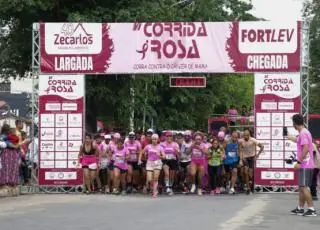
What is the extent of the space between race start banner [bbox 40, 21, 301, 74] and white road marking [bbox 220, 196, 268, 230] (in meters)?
4.53

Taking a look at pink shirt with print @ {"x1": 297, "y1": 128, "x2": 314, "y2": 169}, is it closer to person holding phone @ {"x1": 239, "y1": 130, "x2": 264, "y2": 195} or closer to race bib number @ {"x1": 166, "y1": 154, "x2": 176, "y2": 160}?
person holding phone @ {"x1": 239, "y1": 130, "x2": 264, "y2": 195}

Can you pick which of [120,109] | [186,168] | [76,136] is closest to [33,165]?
[76,136]

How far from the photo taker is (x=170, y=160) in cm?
2081

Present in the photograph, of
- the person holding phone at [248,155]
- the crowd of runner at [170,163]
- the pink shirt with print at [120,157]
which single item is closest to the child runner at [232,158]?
the crowd of runner at [170,163]

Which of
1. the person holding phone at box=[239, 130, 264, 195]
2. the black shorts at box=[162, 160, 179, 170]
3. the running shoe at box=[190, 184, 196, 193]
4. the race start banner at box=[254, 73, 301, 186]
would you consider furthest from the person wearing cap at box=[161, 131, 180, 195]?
the race start banner at box=[254, 73, 301, 186]

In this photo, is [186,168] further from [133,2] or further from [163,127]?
[163,127]

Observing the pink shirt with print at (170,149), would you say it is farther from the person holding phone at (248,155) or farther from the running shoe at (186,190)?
the person holding phone at (248,155)

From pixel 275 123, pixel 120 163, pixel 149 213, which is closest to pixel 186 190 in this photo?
pixel 120 163

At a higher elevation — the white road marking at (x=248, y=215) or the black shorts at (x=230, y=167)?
the black shorts at (x=230, y=167)

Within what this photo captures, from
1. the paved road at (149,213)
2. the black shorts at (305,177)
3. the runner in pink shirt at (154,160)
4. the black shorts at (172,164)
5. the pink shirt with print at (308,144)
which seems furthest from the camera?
the black shorts at (172,164)

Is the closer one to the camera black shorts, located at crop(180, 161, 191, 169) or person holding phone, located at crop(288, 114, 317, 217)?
person holding phone, located at crop(288, 114, 317, 217)

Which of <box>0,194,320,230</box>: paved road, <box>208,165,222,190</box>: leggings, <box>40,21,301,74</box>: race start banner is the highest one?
<box>40,21,301,74</box>: race start banner

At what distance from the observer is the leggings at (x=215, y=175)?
68.3 feet

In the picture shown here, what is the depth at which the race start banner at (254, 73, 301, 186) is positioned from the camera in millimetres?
20547
